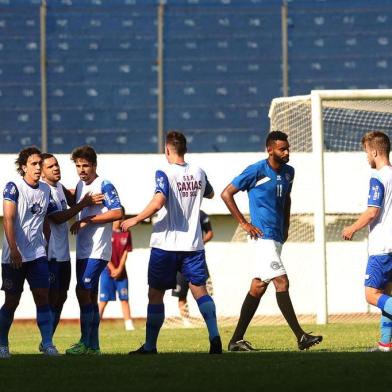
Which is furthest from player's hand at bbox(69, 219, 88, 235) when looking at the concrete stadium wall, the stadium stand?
the stadium stand

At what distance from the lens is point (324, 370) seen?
858cm

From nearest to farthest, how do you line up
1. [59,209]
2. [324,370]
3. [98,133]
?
[324,370] < [59,209] < [98,133]

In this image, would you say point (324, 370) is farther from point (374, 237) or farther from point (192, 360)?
point (374, 237)

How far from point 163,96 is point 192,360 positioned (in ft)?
55.3

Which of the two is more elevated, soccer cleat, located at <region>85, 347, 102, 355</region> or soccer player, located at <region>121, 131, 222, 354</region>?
soccer player, located at <region>121, 131, 222, 354</region>

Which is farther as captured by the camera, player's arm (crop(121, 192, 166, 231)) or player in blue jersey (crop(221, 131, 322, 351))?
player in blue jersey (crop(221, 131, 322, 351))

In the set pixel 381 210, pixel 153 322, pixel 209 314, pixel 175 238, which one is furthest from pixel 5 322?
pixel 381 210

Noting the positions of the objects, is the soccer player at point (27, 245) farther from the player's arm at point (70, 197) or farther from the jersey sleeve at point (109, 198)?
the player's arm at point (70, 197)

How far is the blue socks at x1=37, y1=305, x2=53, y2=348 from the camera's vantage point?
11.1 meters

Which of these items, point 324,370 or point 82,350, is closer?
point 324,370

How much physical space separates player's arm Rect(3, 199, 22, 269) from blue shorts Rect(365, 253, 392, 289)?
2.93 meters

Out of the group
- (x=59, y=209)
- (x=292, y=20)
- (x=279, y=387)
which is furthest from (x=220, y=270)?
(x=279, y=387)

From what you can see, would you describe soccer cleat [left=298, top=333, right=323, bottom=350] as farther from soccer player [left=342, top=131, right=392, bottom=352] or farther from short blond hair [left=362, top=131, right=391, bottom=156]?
short blond hair [left=362, top=131, right=391, bottom=156]

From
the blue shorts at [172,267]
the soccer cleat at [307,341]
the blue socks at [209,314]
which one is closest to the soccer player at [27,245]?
the blue shorts at [172,267]
